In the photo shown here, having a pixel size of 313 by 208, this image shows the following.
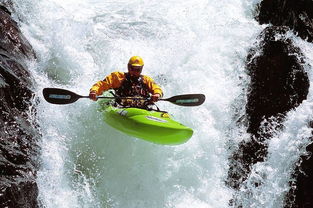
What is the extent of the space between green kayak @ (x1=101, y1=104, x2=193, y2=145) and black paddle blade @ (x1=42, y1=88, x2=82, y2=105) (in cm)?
68

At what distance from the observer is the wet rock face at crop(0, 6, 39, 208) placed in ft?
15.0

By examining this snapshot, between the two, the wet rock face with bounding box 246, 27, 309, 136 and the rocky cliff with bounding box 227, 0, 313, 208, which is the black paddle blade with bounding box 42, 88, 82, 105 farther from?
the wet rock face with bounding box 246, 27, 309, 136

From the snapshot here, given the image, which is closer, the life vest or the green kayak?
the green kayak

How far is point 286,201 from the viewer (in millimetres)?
5883

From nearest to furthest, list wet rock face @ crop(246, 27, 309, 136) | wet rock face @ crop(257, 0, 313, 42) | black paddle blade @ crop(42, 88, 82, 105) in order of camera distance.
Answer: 1. black paddle blade @ crop(42, 88, 82, 105)
2. wet rock face @ crop(246, 27, 309, 136)
3. wet rock face @ crop(257, 0, 313, 42)

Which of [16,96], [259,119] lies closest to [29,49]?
[16,96]

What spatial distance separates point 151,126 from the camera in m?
5.60

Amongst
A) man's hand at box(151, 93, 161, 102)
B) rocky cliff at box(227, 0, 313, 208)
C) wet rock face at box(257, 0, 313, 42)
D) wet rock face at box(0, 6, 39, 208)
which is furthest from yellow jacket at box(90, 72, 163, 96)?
wet rock face at box(257, 0, 313, 42)

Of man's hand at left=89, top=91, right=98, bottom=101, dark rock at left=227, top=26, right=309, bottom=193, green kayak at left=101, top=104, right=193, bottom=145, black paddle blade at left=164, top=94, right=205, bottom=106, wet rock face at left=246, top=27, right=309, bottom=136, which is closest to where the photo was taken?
A: green kayak at left=101, top=104, right=193, bottom=145

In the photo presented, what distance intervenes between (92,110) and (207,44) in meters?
3.23

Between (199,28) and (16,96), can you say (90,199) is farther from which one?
(199,28)

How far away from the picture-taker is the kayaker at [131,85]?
627 cm

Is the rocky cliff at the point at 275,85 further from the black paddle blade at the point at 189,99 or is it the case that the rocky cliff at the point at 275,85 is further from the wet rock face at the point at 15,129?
the wet rock face at the point at 15,129

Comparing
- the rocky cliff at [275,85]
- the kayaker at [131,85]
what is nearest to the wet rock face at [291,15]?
the rocky cliff at [275,85]
